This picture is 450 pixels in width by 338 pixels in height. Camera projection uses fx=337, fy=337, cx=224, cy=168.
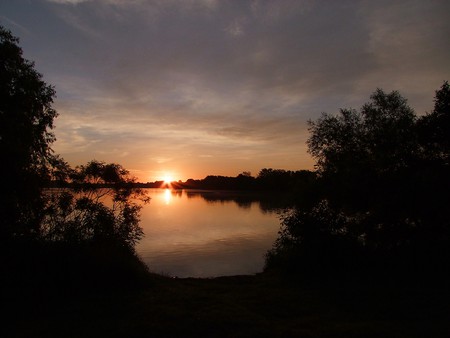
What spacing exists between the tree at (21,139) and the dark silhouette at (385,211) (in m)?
13.3

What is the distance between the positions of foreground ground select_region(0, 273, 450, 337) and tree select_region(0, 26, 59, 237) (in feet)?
13.6

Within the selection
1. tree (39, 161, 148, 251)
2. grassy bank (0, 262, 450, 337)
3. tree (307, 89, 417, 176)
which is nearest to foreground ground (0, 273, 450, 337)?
grassy bank (0, 262, 450, 337)

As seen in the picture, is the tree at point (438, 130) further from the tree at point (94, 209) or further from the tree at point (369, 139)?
the tree at point (94, 209)

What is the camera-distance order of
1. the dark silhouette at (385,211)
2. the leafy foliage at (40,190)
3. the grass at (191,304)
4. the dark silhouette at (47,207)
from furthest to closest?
1. the dark silhouette at (385,211)
2. the leafy foliage at (40,190)
3. the dark silhouette at (47,207)
4. the grass at (191,304)

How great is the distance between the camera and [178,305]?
38.3 ft

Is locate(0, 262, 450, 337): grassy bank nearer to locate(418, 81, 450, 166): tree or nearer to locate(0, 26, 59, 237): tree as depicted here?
locate(0, 26, 59, 237): tree

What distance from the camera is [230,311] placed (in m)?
11.1

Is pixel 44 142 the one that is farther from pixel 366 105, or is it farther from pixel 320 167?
pixel 366 105

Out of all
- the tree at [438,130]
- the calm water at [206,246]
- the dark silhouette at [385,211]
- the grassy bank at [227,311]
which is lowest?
the calm water at [206,246]

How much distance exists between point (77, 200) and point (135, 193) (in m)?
2.78

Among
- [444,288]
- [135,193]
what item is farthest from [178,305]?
[444,288]

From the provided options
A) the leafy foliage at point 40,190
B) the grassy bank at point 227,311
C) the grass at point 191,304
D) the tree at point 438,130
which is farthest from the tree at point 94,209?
the tree at point 438,130

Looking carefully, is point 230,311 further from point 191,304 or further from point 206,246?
point 206,246

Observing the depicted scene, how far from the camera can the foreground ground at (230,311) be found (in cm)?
962
